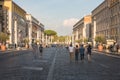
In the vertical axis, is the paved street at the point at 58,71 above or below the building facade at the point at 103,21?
below

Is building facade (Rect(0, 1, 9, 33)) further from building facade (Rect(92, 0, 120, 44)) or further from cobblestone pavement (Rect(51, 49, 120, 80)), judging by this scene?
cobblestone pavement (Rect(51, 49, 120, 80))

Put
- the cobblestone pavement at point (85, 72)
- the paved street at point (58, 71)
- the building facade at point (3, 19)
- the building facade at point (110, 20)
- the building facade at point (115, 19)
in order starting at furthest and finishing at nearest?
the building facade at point (3, 19) → the building facade at point (110, 20) → the building facade at point (115, 19) → the cobblestone pavement at point (85, 72) → the paved street at point (58, 71)

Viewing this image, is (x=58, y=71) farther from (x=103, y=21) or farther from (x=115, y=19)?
(x=103, y=21)

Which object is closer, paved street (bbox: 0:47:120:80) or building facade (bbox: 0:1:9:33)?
paved street (bbox: 0:47:120:80)

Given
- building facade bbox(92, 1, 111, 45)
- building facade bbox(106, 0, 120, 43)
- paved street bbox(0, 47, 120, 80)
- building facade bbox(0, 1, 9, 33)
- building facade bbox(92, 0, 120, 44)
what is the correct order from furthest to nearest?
building facade bbox(0, 1, 9, 33), building facade bbox(92, 1, 111, 45), building facade bbox(92, 0, 120, 44), building facade bbox(106, 0, 120, 43), paved street bbox(0, 47, 120, 80)

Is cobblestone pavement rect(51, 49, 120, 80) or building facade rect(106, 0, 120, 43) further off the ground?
building facade rect(106, 0, 120, 43)

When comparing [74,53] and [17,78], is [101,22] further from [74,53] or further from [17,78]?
[17,78]

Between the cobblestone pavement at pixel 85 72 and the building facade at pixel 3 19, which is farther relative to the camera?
the building facade at pixel 3 19

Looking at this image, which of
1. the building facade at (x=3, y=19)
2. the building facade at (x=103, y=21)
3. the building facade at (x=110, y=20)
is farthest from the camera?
the building facade at (x=3, y=19)

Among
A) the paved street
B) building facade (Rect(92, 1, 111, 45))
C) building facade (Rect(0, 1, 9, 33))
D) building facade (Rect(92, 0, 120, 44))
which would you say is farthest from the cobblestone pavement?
building facade (Rect(0, 1, 9, 33))

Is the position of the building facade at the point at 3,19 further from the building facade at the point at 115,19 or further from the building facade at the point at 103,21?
the building facade at the point at 115,19

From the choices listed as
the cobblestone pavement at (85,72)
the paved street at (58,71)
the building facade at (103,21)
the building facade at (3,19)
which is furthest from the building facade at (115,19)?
the cobblestone pavement at (85,72)

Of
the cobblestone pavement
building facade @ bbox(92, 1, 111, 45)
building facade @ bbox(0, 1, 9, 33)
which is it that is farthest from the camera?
building facade @ bbox(0, 1, 9, 33)

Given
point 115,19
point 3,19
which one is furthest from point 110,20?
point 3,19
